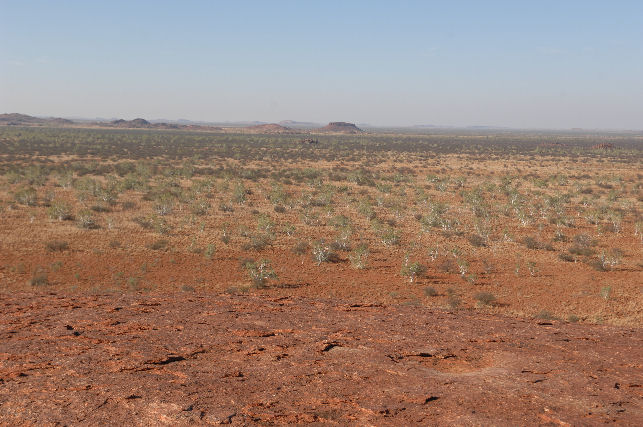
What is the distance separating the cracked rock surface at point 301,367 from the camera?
6836mm

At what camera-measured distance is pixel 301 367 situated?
28.2 feet

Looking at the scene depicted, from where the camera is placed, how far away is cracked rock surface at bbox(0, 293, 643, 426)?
269 inches

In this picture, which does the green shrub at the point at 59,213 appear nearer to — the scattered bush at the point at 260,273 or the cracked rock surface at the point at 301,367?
the scattered bush at the point at 260,273

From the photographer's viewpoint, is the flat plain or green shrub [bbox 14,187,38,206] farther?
green shrub [bbox 14,187,38,206]

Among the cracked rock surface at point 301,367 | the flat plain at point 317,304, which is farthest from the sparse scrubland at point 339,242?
the cracked rock surface at point 301,367

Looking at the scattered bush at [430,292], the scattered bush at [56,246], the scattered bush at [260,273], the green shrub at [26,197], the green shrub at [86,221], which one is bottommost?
the scattered bush at [430,292]

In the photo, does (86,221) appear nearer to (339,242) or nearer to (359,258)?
(339,242)

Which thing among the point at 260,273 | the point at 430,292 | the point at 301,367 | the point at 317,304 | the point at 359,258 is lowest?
the point at 430,292

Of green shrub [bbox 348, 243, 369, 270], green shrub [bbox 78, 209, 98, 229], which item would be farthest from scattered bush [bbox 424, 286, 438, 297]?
green shrub [bbox 78, 209, 98, 229]

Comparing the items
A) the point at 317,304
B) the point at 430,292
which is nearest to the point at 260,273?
the point at 317,304

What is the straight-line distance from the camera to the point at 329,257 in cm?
2348

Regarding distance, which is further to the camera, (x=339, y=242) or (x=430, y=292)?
(x=339, y=242)

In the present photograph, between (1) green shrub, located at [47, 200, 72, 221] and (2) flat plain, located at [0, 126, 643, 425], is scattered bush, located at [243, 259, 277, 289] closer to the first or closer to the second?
(2) flat plain, located at [0, 126, 643, 425]

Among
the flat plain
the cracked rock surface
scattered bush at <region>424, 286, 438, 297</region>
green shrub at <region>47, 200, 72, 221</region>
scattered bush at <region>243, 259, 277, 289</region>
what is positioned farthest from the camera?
green shrub at <region>47, 200, 72, 221</region>
